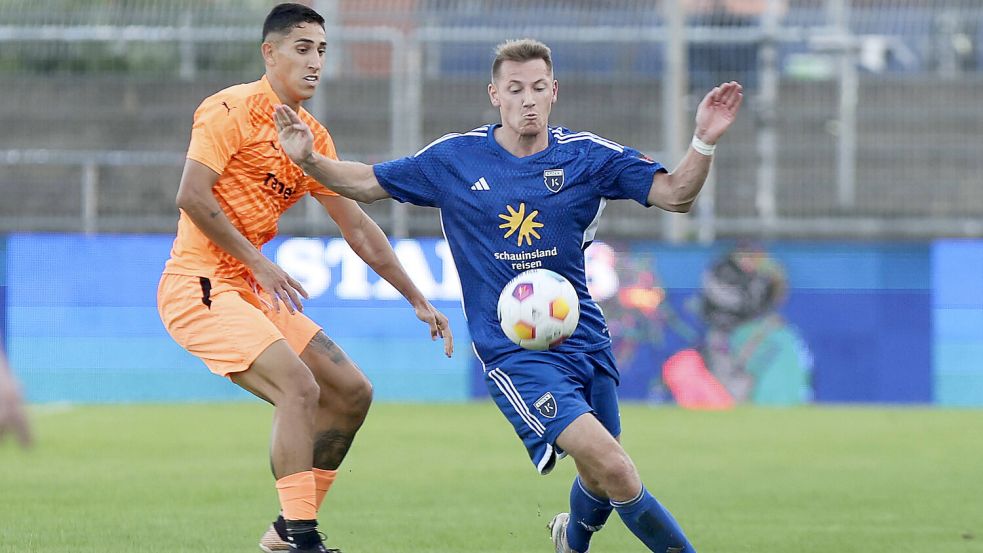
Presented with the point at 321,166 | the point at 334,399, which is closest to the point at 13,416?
the point at 334,399

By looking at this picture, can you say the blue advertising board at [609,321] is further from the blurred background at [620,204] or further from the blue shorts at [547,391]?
the blue shorts at [547,391]

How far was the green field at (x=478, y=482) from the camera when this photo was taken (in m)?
8.23

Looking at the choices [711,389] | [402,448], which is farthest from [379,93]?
[402,448]

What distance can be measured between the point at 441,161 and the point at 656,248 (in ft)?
35.4

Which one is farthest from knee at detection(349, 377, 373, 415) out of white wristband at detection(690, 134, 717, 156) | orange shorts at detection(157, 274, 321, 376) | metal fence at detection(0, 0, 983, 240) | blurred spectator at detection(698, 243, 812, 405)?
blurred spectator at detection(698, 243, 812, 405)

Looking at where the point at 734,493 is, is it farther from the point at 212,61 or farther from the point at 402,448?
the point at 212,61

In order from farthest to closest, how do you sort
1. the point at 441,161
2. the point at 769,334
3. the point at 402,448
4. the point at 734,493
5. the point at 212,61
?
the point at 212,61, the point at 769,334, the point at 402,448, the point at 734,493, the point at 441,161

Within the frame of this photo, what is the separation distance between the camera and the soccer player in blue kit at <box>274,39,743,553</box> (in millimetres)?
6512

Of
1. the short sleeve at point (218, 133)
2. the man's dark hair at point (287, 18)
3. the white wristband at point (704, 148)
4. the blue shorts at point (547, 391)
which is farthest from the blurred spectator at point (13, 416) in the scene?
the white wristband at point (704, 148)

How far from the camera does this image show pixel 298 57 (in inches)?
295

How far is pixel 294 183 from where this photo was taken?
7672mm

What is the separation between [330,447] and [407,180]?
160 cm

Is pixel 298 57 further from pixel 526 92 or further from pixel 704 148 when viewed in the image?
pixel 704 148

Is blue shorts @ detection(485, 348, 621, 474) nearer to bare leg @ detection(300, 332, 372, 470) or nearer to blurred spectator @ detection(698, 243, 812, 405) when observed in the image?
bare leg @ detection(300, 332, 372, 470)
